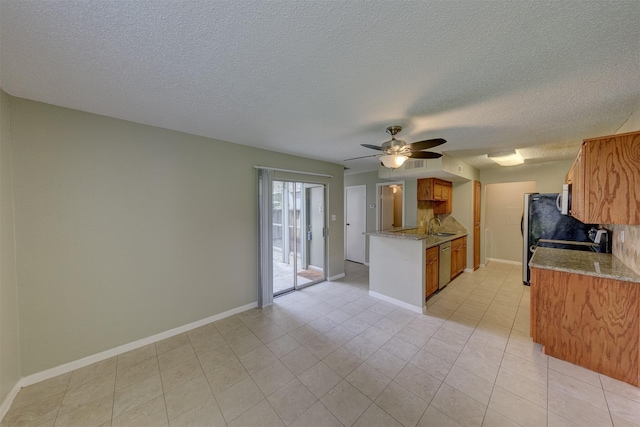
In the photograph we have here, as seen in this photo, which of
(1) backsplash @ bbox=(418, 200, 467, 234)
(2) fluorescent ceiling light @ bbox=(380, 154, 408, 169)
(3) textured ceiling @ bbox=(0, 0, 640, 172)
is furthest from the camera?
(1) backsplash @ bbox=(418, 200, 467, 234)

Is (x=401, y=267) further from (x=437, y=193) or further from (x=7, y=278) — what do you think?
(x=7, y=278)

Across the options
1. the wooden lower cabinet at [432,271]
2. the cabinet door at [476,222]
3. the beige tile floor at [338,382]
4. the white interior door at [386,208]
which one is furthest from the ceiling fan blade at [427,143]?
the cabinet door at [476,222]

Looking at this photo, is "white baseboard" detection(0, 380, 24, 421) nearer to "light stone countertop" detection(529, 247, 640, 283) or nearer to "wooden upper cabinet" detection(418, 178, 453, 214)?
"light stone countertop" detection(529, 247, 640, 283)

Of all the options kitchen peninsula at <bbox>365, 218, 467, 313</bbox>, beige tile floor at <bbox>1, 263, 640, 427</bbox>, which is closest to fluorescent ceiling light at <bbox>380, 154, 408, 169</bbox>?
kitchen peninsula at <bbox>365, 218, 467, 313</bbox>

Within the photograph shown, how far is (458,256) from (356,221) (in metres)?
2.47

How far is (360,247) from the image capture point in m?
6.00

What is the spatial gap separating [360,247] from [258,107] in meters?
4.65

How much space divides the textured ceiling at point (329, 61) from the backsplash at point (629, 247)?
3.87 feet

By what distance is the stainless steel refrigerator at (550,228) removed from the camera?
3715 millimetres

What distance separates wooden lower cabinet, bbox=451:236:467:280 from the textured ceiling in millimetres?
2669

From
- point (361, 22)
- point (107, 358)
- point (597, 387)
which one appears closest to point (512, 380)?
point (597, 387)

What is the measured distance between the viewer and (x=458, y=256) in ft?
15.5

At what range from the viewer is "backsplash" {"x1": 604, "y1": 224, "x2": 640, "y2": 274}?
6.74 ft

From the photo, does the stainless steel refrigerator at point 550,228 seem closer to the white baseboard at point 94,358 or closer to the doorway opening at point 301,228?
the doorway opening at point 301,228
